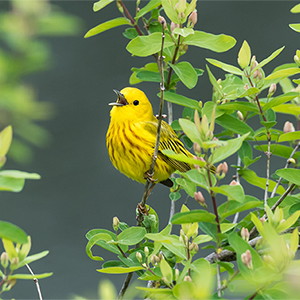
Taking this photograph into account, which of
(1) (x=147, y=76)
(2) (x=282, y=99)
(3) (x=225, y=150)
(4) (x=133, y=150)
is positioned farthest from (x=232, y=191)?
(4) (x=133, y=150)

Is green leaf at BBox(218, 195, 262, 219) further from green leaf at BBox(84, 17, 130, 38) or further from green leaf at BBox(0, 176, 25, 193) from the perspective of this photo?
green leaf at BBox(84, 17, 130, 38)

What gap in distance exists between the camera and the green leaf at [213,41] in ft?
2.53

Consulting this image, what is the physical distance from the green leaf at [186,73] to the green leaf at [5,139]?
0.50 m

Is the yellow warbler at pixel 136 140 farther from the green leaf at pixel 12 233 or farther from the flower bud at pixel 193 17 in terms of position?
the green leaf at pixel 12 233

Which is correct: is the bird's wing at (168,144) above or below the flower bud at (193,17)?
below

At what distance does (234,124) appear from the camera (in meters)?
0.84

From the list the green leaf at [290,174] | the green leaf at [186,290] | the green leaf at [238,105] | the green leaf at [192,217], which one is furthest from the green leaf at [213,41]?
the green leaf at [186,290]

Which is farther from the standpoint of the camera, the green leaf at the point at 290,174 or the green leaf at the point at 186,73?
the green leaf at the point at 186,73

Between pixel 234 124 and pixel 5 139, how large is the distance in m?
0.55

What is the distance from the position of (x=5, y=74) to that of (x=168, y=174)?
0.97 meters

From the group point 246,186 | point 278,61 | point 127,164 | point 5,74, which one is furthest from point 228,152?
point 278,61

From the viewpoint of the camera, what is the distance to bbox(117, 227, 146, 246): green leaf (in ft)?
2.25

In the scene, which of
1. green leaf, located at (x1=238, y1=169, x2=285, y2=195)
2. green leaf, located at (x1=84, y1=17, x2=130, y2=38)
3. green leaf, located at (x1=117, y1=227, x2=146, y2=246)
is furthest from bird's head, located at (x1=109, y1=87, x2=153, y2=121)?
green leaf, located at (x1=117, y1=227, x2=146, y2=246)

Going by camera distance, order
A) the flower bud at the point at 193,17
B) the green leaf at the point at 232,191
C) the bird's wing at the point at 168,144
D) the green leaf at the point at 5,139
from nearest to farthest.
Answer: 1. the green leaf at the point at 5,139
2. the green leaf at the point at 232,191
3. the flower bud at the point at 193,17
4. the bird's wing at the point at 168,144
